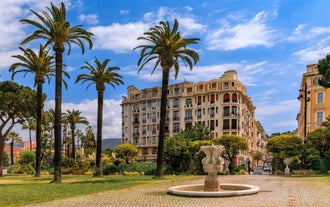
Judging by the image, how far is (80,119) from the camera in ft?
289

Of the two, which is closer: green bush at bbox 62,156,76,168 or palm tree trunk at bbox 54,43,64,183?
palm tree trunk at bbox 54,43,64,183

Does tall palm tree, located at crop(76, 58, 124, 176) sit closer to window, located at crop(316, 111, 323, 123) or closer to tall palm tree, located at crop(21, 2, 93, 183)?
tall palm tree, located at crop(21, 2, 93, 183)

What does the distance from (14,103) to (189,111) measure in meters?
51.5

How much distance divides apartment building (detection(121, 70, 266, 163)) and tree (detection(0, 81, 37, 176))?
47168mm

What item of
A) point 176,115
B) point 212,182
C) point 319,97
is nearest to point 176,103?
point 176,115

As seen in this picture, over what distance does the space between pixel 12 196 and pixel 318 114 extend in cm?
5241

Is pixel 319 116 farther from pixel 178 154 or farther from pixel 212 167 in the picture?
pixel 212 167

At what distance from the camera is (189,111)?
3649 inches

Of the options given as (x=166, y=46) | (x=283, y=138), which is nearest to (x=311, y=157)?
(x=283, y=138)

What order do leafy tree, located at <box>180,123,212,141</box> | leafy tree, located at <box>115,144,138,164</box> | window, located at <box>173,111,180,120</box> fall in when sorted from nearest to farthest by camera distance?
leafy tree, located at <box>180,123,212,141</box>
leafy tree, located at <box>115,144,138,164</box>
window, located at <box>173,111,180,120</box>

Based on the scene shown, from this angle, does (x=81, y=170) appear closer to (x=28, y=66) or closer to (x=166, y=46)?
(x=28, y=66)

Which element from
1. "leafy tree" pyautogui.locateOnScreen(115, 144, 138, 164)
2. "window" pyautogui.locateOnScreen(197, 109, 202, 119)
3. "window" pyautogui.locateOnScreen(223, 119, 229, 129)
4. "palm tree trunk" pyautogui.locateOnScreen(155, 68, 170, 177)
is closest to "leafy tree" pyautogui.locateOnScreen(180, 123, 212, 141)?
"leafy tree" pyautogui.locateOnScreen(115, 144, 138, 164)

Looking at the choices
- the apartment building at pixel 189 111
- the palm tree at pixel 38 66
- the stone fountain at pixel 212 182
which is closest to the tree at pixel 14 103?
the palm tree at pixel 38 66

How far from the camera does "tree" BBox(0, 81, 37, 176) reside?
45.8 meters
